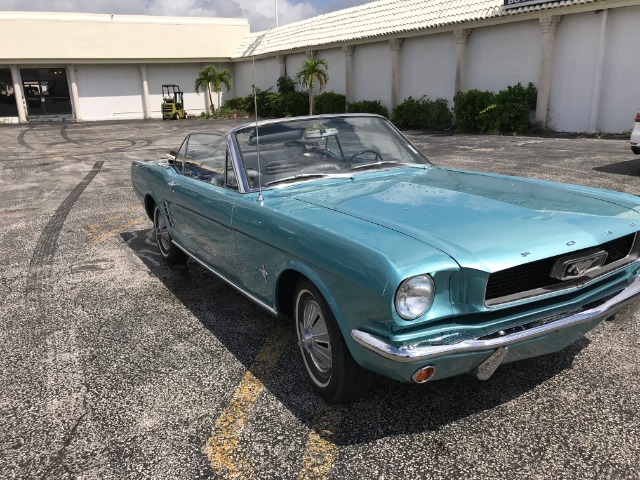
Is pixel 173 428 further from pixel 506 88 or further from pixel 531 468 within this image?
pixel 506 88

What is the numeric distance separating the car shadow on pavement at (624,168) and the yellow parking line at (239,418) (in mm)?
8065

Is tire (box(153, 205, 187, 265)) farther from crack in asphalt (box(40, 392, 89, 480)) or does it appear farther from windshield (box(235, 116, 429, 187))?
crack in asphalt (box(40, 392, 89, 480))

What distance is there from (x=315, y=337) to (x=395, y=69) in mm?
21366

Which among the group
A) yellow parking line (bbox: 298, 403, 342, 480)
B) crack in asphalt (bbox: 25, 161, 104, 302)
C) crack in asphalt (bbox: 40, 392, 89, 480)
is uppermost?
crack in asphalt (bbox: 25, 161, 104, 302)

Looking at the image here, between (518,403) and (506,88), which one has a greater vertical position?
(506,88)

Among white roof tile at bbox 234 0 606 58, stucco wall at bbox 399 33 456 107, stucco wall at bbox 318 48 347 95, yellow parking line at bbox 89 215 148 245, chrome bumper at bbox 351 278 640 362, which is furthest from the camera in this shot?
stucco wall at bbox 318 48 347 95

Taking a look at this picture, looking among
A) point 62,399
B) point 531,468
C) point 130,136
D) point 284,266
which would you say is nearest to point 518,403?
point 531,468

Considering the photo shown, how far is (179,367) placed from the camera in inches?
135

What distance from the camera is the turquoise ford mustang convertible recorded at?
2.38 m

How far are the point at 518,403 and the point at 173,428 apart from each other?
1.82 meters

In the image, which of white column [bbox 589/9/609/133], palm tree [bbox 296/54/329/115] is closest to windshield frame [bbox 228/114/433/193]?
white column [bbox 589/9/609/133]

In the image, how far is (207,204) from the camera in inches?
157

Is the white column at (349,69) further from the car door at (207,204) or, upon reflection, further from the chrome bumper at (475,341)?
the chrome bumper at (475,341)

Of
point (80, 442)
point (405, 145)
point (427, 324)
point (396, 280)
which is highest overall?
point (405, 145)
